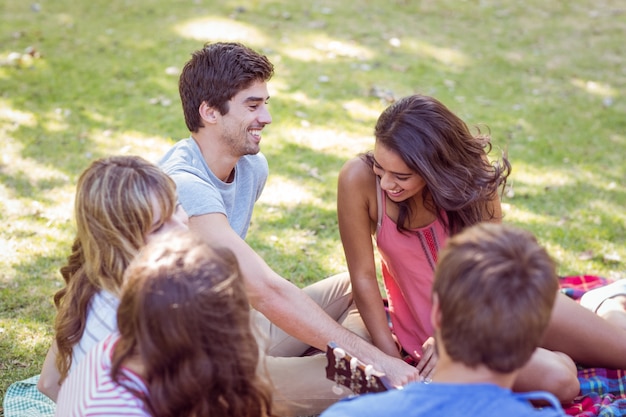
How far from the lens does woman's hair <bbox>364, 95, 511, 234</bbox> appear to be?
3090 mm

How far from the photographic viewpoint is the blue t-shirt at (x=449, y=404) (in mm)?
1808

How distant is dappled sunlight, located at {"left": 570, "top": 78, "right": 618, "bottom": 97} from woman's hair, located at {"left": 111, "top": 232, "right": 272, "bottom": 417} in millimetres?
6535

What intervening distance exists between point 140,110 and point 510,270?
5.43m

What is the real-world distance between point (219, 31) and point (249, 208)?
525 cm

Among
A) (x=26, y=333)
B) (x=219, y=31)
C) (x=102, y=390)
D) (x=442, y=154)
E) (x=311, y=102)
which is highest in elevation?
(x=442, y=154)

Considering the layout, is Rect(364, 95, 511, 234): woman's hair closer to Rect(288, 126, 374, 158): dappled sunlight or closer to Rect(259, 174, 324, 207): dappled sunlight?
Rect(259, 174, 324, 207): dappled sunlight

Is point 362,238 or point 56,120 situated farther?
point 56,120

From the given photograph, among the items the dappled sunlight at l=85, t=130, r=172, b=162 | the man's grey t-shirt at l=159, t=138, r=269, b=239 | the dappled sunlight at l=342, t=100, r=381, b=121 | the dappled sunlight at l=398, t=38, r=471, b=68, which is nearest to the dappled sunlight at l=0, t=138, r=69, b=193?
the dappled sunlight at l=85, t=130, r=172, b=162

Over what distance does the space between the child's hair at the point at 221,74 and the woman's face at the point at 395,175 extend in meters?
0.75

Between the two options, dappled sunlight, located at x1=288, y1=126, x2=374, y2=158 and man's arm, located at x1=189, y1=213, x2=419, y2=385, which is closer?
man's arm, located at x1=189, y1=213, x2=419, y2=385

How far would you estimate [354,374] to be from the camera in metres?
2.67

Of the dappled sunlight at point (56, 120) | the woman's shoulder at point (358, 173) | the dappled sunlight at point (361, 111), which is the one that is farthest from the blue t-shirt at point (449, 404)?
the dappled sunlight at point (56, 120)

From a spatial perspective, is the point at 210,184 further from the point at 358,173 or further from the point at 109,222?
the point at 109,222

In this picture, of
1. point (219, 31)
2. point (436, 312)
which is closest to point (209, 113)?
point (436, 312)
